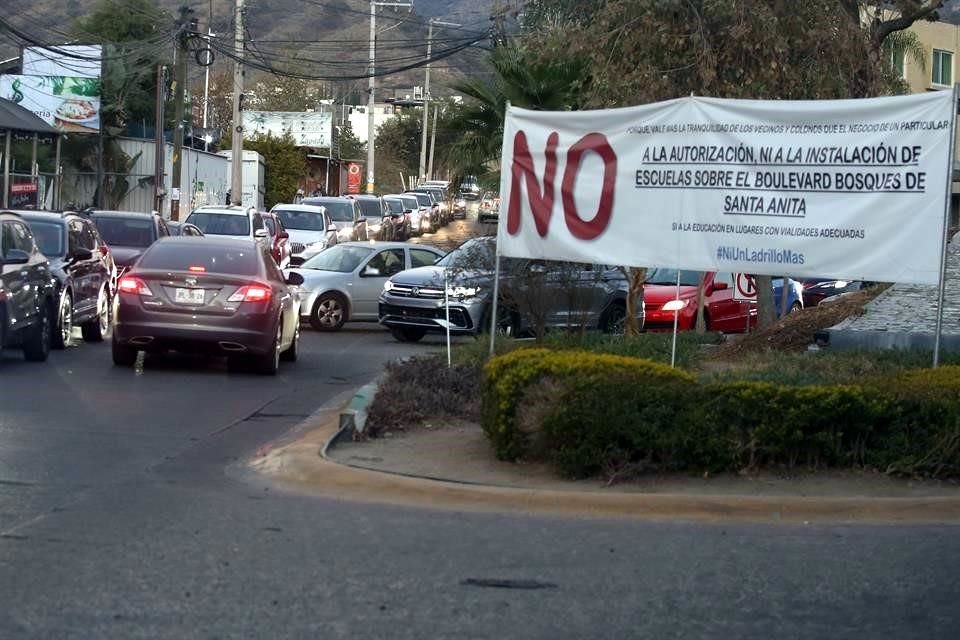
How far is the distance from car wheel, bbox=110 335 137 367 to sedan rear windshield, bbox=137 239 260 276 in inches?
35.5

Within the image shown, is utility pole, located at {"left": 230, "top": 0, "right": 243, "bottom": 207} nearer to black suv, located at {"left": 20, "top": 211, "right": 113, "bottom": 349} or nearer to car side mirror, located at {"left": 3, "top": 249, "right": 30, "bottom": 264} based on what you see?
black suv, located at {"left": 20, "top": 211, "right": 113, "bottom": 349}

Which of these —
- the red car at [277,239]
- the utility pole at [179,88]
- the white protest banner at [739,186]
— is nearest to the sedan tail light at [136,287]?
the white protest banner at [739,186]

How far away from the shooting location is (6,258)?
Result: 15258 millimetres

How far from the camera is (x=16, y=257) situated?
15.3 m

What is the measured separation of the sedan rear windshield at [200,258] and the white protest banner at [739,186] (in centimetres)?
500

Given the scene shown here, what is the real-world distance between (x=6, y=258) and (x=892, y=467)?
397 inches

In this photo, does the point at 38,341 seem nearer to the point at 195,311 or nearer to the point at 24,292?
the point at 24,292

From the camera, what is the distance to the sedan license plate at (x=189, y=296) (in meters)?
15.3

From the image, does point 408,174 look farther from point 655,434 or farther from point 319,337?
point 655,434

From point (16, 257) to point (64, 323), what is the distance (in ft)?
7.55

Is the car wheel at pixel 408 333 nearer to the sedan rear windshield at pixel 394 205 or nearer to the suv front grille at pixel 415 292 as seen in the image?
the suv front grille at pixel 415 292

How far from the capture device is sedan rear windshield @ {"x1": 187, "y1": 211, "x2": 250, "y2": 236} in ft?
102

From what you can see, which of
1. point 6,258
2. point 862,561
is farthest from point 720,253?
point 6,258

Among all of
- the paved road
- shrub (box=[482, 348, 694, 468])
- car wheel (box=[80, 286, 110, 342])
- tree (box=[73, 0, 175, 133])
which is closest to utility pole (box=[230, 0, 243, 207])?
tree (box=[73, 0, 175, 133])
